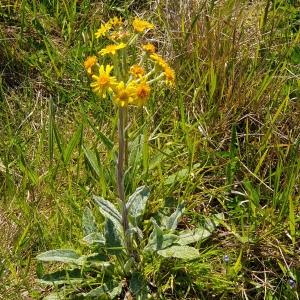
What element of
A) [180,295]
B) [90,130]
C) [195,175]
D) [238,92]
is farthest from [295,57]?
[180,295]

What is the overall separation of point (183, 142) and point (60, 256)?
0.64m

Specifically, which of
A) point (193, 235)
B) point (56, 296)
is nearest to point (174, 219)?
point (193, 235)

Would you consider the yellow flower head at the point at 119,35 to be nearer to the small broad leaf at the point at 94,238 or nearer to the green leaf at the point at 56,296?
the small broad leaf at the point at 94,238

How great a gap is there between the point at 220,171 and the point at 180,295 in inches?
18.4

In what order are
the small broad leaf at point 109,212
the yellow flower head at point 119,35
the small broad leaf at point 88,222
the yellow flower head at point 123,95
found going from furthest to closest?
the small broad leaf at point 88,222 < the small broad leaf at point 109,212 < the yellow flower head at point 119,35 < the yellow flower head at point 123,95

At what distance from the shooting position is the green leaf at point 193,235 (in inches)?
71.3

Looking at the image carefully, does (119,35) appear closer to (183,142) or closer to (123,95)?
(123,95)

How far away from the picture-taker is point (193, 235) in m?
1.83

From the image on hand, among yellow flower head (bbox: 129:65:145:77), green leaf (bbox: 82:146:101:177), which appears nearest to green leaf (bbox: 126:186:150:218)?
green leaf (bbox: 82:146:101:177)

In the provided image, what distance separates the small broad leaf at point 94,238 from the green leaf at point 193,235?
24 cm

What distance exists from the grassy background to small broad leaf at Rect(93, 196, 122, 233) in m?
0.16

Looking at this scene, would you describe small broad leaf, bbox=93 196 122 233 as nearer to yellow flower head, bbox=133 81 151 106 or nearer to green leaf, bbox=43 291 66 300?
green leaf, bbox=43 291 66 300

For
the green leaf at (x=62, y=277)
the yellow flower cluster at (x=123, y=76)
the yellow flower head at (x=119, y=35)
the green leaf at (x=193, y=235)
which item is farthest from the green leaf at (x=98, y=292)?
the yellow flower head at (x=119, y=35)

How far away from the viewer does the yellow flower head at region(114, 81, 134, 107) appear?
1391 millimetres
